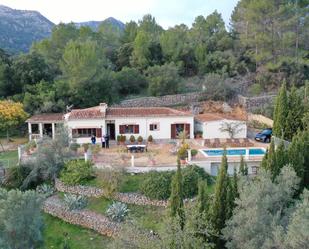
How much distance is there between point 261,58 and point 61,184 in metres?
31.2

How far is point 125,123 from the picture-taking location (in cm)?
3303

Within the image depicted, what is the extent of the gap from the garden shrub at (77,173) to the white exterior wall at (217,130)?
11.6 meters

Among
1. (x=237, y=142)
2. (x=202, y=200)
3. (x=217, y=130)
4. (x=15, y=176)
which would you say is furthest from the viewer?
(x=217, y=130)

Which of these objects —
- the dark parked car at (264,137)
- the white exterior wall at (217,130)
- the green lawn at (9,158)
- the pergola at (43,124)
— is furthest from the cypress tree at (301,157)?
the pergola at (43,124)

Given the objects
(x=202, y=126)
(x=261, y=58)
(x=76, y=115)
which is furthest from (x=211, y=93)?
(x=76, y=115)

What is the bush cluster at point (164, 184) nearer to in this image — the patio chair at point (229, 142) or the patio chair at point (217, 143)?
the patio chair at point (217, 143)

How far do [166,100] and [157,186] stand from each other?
23.8 m

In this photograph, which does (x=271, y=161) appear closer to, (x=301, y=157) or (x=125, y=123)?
(x=301, y=157)

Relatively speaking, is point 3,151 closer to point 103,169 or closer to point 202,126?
point 103,169

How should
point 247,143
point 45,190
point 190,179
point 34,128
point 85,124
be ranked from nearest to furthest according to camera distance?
point 190,179, point 45,190, point 247,143, point 85,124, point 34,128

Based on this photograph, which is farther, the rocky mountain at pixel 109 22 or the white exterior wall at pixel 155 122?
the rocky mountain at pixel 109 22

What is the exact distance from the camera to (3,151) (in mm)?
32406

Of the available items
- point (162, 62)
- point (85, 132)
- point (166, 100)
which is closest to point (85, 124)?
point (85, 132)

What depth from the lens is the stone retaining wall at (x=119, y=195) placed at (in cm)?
2303
